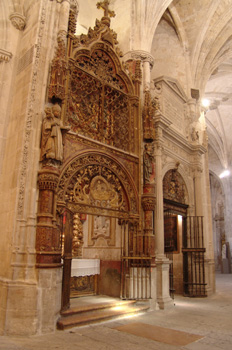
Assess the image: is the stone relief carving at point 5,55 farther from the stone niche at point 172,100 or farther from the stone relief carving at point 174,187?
the stone relief carving at point 174,187

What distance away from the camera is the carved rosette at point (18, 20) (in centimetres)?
674

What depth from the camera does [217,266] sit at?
78.7 ft

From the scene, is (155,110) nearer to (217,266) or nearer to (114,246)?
(114,246)

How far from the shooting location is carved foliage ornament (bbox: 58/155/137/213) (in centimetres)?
628

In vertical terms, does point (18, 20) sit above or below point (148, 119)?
above

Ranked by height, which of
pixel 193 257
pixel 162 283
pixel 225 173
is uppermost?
pixel 225 173

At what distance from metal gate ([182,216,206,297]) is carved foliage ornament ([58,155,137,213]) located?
376cm

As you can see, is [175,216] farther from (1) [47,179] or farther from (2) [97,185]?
(1) [47,179]

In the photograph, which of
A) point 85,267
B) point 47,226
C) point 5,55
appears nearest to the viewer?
point 47,226

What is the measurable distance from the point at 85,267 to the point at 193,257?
13.8ft

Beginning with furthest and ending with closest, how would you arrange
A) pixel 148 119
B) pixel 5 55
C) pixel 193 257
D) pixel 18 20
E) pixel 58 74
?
pixel 193 257 → pixel 148 119 → pixel 18 20 → pixel 5 55 → pixel 58 74

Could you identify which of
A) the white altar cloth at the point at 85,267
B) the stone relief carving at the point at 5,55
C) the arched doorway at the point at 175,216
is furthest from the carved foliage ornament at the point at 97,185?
the stone relief carving at the point at 5,55

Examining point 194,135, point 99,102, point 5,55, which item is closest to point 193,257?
point 194,135

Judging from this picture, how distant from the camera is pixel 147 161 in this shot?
795cm
